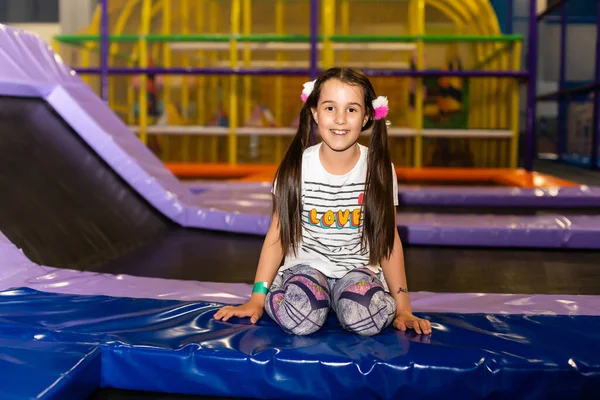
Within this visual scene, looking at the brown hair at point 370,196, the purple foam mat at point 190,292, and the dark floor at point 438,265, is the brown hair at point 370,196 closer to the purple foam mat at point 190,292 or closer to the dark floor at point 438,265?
the purple foam mat at point 190,292

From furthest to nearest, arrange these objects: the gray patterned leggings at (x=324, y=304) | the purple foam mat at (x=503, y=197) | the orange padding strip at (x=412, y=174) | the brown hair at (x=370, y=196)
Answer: the orange padding strip at (x=412, y=174) < the purple foam mat at (x=503, y=197) < the brown hair at (x=370, y=196) < the gray patterned leggings at (x=324, y=304)

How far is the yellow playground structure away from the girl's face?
3151 mm

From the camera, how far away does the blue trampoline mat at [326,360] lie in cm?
108

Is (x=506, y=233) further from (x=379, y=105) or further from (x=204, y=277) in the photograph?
(x=379, y=105)

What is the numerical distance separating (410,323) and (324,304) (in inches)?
6.7

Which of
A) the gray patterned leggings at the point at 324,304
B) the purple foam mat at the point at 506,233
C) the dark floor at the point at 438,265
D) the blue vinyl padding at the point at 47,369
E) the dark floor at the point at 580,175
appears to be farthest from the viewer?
the dark floor at the point at 580,175

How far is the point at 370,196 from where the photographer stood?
52.8 inches

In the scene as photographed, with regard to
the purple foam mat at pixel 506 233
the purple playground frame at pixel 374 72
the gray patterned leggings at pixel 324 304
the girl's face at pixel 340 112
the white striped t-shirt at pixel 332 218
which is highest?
the purple playground frame at pixel 374 72

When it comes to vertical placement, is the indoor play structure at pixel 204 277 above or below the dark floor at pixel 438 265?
above

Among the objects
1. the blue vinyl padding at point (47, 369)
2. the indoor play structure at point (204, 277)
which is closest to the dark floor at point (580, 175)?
the indoor play structure at point (204, 277)

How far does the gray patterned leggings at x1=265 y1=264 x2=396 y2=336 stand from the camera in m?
1.21

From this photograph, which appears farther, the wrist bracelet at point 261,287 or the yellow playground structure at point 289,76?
the yellow playground structure at point 289,76

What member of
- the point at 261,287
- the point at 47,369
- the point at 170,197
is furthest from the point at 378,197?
the point at 170,197

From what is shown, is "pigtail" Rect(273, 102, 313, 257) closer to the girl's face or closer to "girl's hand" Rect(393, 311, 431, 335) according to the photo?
the girl's face
